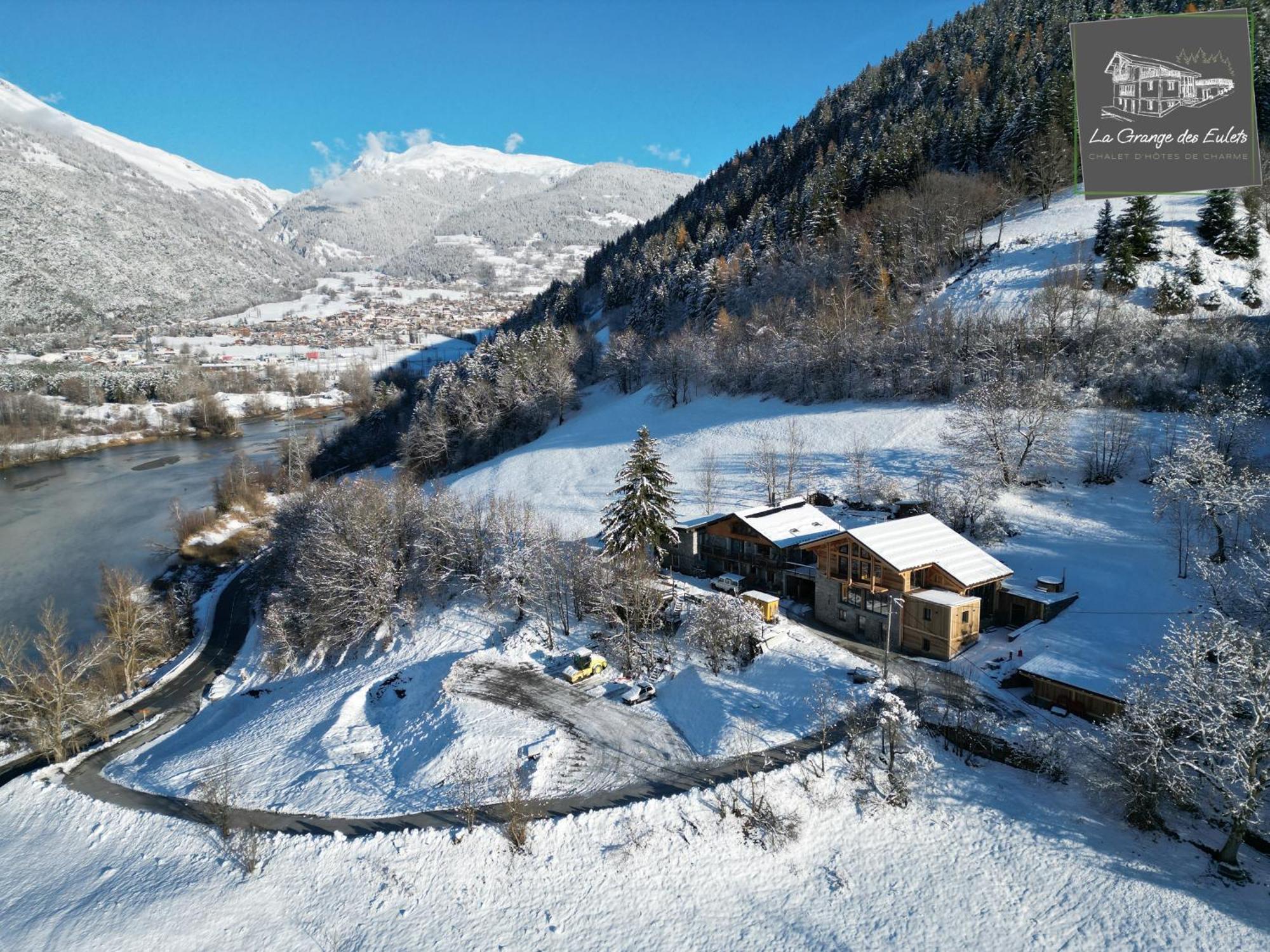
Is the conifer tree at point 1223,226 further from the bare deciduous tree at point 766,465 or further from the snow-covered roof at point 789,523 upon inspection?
the snow-covered roof at point 789,523

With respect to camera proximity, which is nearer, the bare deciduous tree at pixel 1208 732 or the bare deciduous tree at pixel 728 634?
the bare deciduous tree at pixel 1208 732

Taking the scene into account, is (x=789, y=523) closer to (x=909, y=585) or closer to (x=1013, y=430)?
(x=909, y=585)

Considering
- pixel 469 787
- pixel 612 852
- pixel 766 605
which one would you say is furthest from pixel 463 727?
pixel 766 605

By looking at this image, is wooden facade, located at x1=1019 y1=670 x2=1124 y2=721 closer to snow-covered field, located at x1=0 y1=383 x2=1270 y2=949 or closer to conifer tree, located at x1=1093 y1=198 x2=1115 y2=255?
snow-covered field, located at x1=0 y1=383 x2=1270 y2=949

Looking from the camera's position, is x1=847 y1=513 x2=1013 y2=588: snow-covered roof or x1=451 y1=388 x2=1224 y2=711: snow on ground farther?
x1=847 y1=513 x2=1013 y2=588: snow-covered roof

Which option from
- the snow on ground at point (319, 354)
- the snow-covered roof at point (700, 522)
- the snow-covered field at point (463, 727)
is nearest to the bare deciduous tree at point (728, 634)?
the snow-covered field at point (463, 727)

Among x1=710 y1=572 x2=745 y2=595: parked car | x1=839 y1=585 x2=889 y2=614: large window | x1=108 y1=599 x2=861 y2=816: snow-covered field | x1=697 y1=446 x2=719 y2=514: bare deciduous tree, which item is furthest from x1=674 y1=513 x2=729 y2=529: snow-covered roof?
x1=108 y1=599 x2=861 y2=816: snow-covered field
